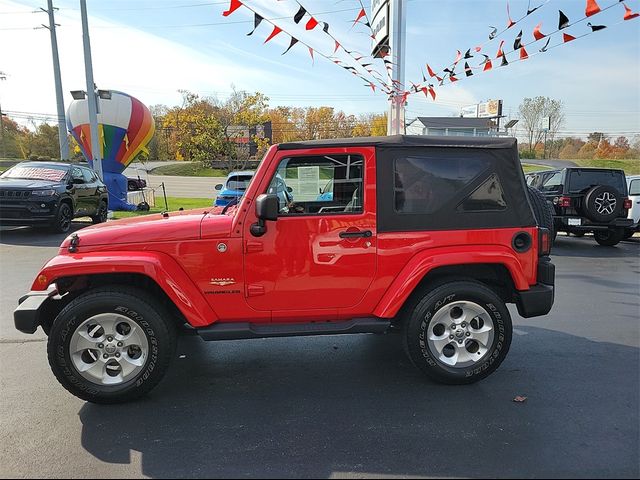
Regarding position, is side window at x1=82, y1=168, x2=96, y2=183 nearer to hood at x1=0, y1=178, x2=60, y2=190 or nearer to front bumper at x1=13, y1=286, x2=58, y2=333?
hood at x1=0, y1=178, x2=60, y2=190

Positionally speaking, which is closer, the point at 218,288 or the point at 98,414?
the point at 98,414

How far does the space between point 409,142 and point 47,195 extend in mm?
10263

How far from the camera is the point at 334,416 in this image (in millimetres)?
3020

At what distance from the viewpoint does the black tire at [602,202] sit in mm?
9477

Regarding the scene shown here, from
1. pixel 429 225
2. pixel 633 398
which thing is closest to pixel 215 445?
pixel 429 225

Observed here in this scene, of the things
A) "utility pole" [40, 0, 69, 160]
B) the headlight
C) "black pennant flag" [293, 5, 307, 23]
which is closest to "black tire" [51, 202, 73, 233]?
the headlight

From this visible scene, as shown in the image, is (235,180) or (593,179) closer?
(593,179)

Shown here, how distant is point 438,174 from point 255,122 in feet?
105

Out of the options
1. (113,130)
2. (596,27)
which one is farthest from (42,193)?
(113,130)

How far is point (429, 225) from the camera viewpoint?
11.4 feet

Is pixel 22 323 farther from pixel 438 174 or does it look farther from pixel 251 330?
pixel 438 174

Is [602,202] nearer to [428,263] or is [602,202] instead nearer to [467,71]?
[467,71]

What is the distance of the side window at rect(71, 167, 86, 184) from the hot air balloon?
8043mm

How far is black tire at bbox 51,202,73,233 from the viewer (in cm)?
1088
